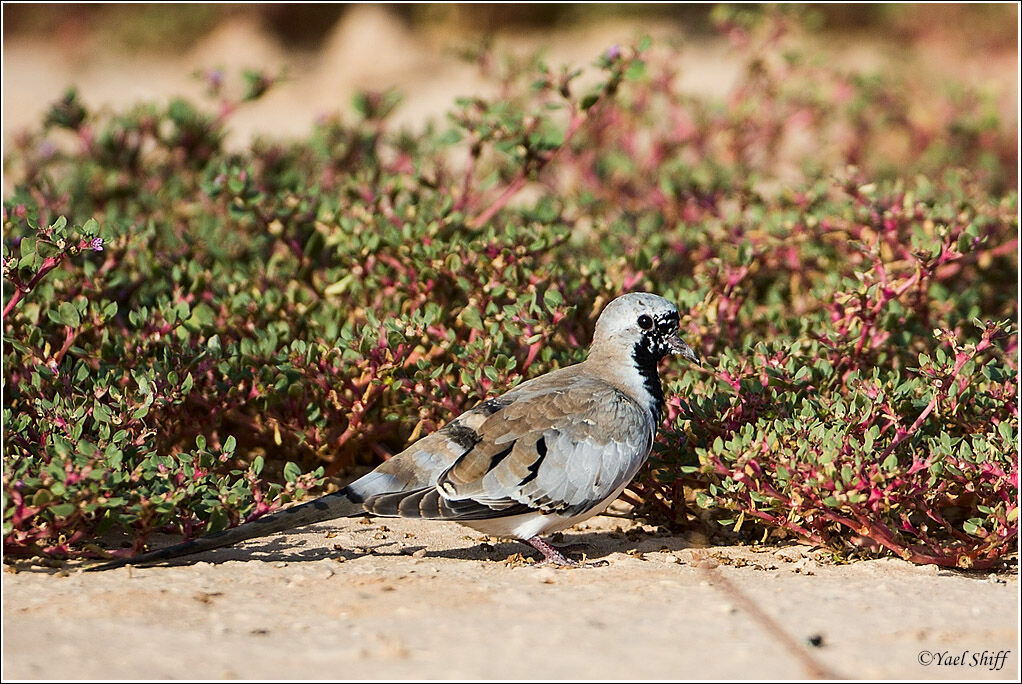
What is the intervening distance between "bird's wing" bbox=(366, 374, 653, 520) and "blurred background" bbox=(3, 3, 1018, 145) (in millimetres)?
8738

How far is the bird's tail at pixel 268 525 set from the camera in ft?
11.2

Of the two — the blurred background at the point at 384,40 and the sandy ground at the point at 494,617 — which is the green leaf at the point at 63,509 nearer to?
the sandy ground at the point at 494,617

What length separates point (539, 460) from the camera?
3676mm

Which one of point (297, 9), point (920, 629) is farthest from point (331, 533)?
point (297, 9)

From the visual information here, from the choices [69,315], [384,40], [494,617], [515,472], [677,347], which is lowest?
[494,617]

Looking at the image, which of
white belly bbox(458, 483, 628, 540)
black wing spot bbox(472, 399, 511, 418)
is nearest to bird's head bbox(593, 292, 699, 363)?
black wing spot bbox(472, 399, 511, 418)

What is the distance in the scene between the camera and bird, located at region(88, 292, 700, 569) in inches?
141

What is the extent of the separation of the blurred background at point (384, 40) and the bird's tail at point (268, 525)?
8.92 metres

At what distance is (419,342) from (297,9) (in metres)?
11.1

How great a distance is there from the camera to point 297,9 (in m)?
14.3

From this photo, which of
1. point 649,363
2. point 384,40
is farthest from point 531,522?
point 384,40

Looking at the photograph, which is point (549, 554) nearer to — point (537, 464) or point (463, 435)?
point (537, 464)

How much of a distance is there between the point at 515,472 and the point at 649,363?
73cm

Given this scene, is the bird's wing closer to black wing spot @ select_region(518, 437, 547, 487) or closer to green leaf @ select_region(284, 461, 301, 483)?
black wing spot @ select_region(518, 437, 547, 487)
